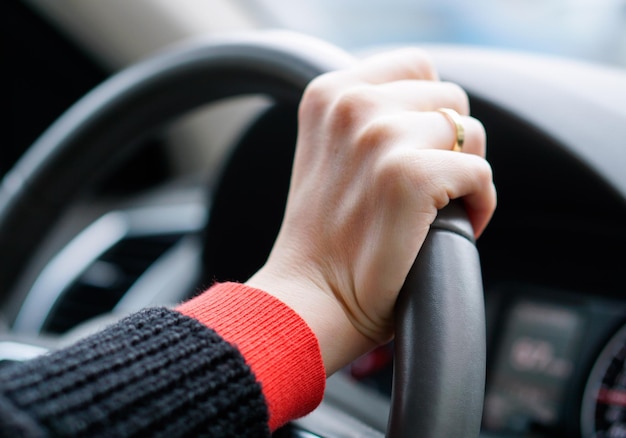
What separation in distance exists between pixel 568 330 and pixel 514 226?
0.15 metres

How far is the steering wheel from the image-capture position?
13.0 inches

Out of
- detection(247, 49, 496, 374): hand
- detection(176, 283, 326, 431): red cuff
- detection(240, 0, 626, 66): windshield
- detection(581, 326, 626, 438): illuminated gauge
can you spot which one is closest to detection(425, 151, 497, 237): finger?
detection(247, 49, 496, 374): hand

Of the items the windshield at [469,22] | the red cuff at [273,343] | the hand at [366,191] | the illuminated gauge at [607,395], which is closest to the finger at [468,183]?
the hand at [366,191]

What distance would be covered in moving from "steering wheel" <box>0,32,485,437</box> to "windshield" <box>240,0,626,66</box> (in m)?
0.76

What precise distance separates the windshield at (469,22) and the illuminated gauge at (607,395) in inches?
25.3

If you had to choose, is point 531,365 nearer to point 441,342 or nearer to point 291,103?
point 291,103

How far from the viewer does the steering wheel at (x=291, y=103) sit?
0.33 metres

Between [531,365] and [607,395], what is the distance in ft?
0.32

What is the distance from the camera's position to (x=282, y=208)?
0.83 meters

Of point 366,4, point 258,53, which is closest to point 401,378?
point 258,53

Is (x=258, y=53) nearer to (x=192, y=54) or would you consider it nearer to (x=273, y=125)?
(x=192, y=54)

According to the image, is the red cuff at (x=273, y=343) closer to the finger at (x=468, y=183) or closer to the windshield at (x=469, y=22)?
the finger at (x=468, y=183)

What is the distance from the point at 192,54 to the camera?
23.2 inches

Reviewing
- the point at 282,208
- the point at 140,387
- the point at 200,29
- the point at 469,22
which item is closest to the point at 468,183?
→ the point at 140,387
